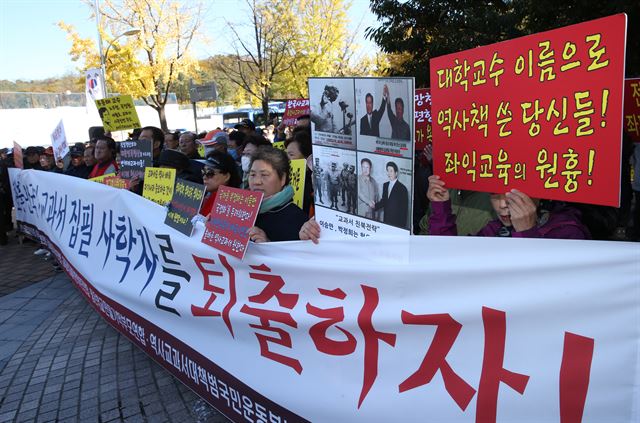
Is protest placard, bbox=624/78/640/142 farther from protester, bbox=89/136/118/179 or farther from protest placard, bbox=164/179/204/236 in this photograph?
protester, bbox=89/136/118/179

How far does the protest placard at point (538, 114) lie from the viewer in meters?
1.34

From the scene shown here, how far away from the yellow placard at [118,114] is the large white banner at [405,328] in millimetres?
3634

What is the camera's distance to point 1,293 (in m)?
5.84

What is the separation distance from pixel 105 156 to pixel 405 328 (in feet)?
16.0

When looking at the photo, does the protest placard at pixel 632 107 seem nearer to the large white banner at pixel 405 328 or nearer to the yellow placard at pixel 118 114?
the large white banner at pixel 405 328

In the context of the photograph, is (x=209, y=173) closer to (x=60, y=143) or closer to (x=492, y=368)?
(x=492, y=368)

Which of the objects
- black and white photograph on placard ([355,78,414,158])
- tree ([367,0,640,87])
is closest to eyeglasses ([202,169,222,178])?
black and white photograph on placard ([355,78,414,158])

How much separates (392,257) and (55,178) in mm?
4907

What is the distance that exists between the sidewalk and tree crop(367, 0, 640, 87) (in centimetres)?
637

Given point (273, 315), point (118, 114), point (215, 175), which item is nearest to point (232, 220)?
point (273, 315)

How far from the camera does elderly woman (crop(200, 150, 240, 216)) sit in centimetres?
344

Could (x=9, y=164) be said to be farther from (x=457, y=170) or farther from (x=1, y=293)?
(x=457, y=170)

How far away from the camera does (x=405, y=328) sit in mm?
1839

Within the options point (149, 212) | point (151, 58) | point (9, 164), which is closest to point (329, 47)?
point (151, 58)
